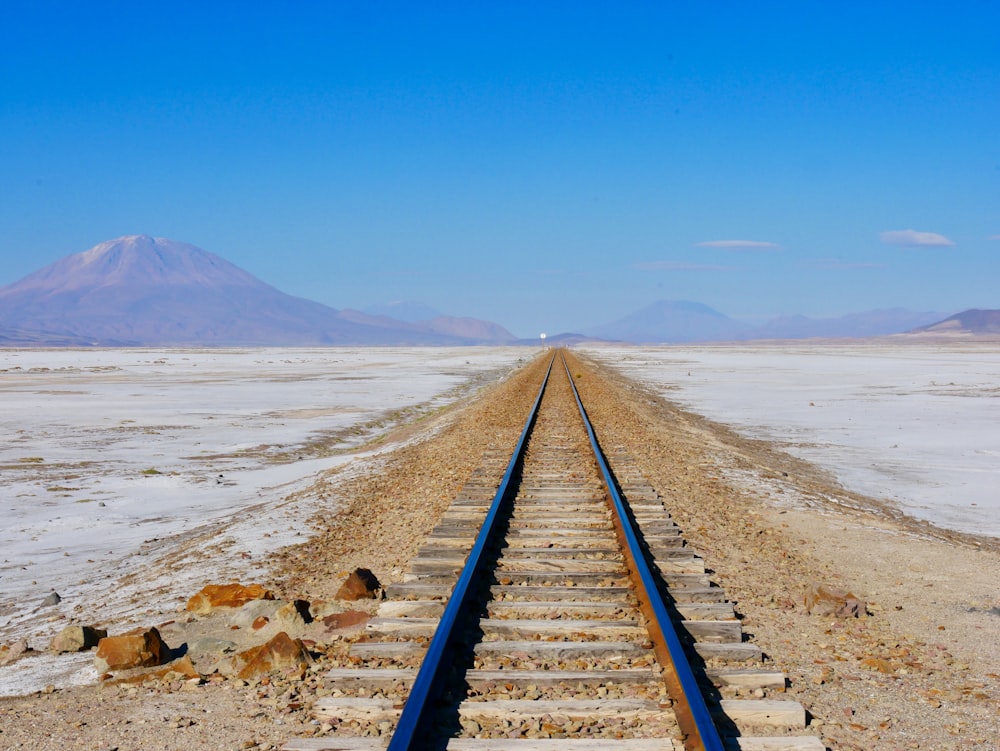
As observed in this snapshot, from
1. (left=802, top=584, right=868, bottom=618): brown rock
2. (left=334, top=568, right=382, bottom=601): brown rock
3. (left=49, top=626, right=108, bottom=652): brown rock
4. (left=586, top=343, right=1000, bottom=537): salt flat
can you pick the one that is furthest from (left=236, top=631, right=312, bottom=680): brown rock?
(left=586, top=343, right=1000, bottom=537): salt flat

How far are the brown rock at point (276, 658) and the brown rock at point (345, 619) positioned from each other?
805mm

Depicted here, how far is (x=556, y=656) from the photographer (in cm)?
565

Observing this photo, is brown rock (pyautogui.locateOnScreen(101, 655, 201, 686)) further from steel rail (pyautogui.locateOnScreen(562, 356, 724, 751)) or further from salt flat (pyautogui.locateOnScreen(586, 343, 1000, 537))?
salt flat (pyautogui.locateOnScreen(586, 343, 1000, 537))

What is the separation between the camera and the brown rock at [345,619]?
21.9 feet

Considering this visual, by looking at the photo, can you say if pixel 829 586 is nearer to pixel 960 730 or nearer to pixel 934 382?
pixel 960 730

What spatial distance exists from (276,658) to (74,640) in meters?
1.89

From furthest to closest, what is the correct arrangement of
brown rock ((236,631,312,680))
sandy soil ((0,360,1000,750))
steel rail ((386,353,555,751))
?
brown rock ((236,631,312,680))
sandy soil ((0,360,1000,750))
steel rail ((386,353,555,751))

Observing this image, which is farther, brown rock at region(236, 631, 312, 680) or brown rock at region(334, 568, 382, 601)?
brown rock at region(334, 568, 382, 601)

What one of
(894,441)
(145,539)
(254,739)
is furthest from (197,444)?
(254,739)

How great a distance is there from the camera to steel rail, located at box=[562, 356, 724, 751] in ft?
14.2

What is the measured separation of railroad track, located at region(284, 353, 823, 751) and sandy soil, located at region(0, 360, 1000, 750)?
0.33 metres

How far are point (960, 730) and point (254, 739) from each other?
3.75 metres

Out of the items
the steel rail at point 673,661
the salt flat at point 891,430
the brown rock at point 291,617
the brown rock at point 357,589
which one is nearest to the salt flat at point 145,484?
the brown rock at point 291,617

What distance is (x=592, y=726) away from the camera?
15.5 feet
